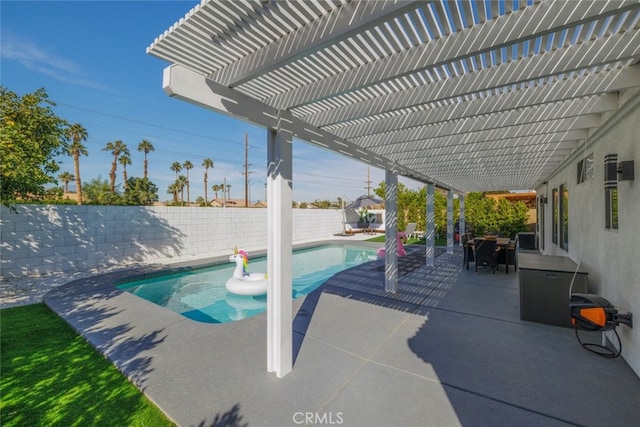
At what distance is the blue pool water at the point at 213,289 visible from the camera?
6961 mm

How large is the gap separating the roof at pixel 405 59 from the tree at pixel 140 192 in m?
33.4

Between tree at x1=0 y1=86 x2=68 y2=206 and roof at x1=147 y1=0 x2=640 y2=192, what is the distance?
5.08 m

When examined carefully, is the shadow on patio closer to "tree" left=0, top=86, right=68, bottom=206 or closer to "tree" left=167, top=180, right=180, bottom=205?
"tree" left=0, top=86, right=68, bottom=206

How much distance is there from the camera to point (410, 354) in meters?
3.69

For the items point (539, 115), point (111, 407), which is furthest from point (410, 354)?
point (539, 115)

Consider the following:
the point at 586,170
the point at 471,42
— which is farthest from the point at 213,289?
the point at 586,170

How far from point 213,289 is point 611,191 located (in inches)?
364

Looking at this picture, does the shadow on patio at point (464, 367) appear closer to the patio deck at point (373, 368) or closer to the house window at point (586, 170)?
the patio deck at point (373, 368)

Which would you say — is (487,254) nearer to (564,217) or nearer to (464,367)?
(564,217)

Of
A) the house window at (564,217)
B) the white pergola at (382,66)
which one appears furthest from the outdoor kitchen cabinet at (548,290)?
the house window at (564,217)

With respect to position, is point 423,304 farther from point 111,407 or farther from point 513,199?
point 513,199

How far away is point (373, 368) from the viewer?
3.37m

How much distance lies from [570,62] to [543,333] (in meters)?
3.90

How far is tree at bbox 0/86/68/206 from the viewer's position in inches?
203
